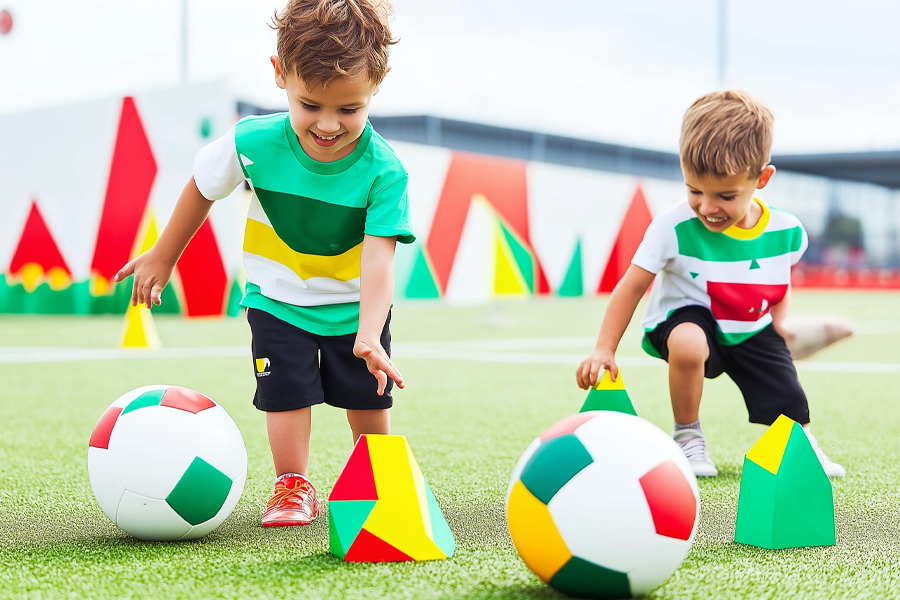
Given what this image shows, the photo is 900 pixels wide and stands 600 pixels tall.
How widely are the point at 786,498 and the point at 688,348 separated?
91 cm

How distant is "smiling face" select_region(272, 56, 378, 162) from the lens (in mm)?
2105

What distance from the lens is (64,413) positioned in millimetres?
4059

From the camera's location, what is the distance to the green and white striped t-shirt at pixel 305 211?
2342mm

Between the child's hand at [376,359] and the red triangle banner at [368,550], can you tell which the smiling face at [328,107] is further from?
the red triangle banner at [368,550]

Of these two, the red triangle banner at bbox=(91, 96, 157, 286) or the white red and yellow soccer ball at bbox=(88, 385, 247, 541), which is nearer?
the white red and yellow soccer ball at bbox=(88, 385, 247, 541)

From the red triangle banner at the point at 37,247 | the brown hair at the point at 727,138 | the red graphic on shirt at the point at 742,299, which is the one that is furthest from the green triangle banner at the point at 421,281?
the brown hair at the point at 727,138

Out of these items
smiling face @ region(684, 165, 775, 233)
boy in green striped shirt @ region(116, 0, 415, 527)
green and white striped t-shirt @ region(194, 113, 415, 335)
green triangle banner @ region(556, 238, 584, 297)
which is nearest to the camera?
boy in green striped shirt @ region(116, 0, 415, 527)

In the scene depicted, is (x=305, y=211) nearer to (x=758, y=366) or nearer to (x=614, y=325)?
(x=614, y=325)

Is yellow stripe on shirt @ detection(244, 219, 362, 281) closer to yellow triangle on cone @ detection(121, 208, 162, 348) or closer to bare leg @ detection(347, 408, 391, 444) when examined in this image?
bare leg @ detection(347, 408, 391, 444)

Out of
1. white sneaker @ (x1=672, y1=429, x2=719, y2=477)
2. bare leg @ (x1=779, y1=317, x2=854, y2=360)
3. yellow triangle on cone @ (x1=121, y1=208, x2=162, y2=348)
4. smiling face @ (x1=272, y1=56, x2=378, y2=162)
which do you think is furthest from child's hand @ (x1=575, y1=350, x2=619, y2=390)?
yellow triangle on cone @ (x1=121, y1=208, x2=162, y2=348)

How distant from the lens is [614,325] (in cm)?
262

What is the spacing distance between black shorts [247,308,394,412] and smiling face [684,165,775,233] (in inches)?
40.9

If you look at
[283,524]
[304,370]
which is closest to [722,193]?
[304,370]

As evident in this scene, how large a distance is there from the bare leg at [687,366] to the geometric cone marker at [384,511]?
123cm
